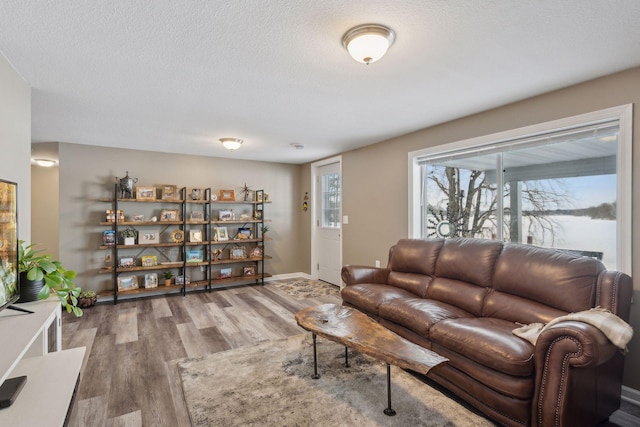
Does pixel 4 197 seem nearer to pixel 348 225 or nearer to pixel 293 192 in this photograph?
pixel 348 225

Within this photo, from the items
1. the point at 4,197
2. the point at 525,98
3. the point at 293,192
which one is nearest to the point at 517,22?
the point at 525,98

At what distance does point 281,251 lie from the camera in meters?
6.29

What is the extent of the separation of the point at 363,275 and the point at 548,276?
1750 mm

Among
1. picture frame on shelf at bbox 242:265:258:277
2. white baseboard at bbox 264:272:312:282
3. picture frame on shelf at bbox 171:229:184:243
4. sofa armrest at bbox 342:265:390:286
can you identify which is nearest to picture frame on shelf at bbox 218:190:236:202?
picture frame on shelf at bbox 171:229:184:243

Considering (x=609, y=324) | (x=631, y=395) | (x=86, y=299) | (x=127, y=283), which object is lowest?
(x=631, y=395)

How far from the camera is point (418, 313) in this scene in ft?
8.36

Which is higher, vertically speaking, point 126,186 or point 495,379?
point 126,186

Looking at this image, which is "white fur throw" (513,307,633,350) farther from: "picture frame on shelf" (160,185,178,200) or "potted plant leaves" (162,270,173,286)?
"picture frame on shelf" (160,185,178,200)

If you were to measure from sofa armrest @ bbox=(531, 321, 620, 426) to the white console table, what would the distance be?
92.3 inches

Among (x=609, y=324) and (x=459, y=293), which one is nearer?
(x=609, y=324)

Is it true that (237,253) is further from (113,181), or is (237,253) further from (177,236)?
(113,181)

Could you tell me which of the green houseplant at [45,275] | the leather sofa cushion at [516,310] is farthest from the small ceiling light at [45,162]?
the leather sofa cushion at [516,310]

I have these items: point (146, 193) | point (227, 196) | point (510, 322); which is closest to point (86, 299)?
point (146, 193)

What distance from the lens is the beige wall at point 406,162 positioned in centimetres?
223
